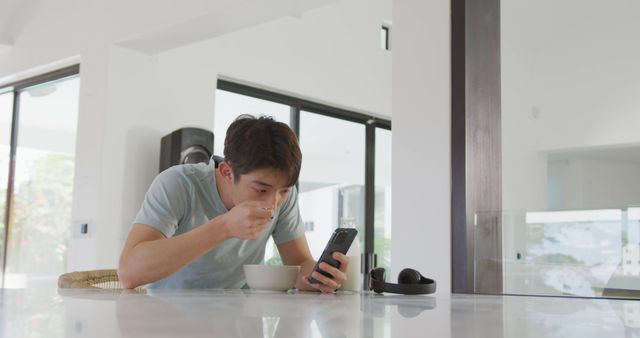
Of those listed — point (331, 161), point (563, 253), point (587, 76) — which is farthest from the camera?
point (587, 76)

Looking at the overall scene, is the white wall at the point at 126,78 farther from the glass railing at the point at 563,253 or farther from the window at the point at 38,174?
the glass railing at the point at 563,253

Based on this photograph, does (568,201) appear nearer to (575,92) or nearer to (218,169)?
(575,92)

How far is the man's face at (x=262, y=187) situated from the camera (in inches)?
64.1

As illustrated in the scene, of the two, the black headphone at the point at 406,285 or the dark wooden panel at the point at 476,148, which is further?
the dark wooden panel at the point at 476,148

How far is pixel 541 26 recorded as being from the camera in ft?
19.4

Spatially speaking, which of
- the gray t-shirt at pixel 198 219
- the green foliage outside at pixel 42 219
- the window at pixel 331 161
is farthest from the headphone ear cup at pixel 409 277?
the window at pixel 331 161

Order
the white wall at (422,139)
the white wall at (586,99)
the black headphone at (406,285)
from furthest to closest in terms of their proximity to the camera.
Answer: the white wall at (586,99), the white wall at (422,139), the black headphone at (406,285)

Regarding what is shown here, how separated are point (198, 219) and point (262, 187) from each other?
30cm

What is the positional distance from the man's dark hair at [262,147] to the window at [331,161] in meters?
3.64

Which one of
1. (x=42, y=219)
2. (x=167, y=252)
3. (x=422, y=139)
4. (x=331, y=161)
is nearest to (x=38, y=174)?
(x=42, y=219)

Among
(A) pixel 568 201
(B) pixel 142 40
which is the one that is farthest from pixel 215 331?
(A) pixel 568 201

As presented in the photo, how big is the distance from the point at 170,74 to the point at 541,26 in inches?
134

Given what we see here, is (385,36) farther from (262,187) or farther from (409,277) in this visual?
(409,277)

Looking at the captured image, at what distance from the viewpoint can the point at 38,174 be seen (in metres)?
5.16
